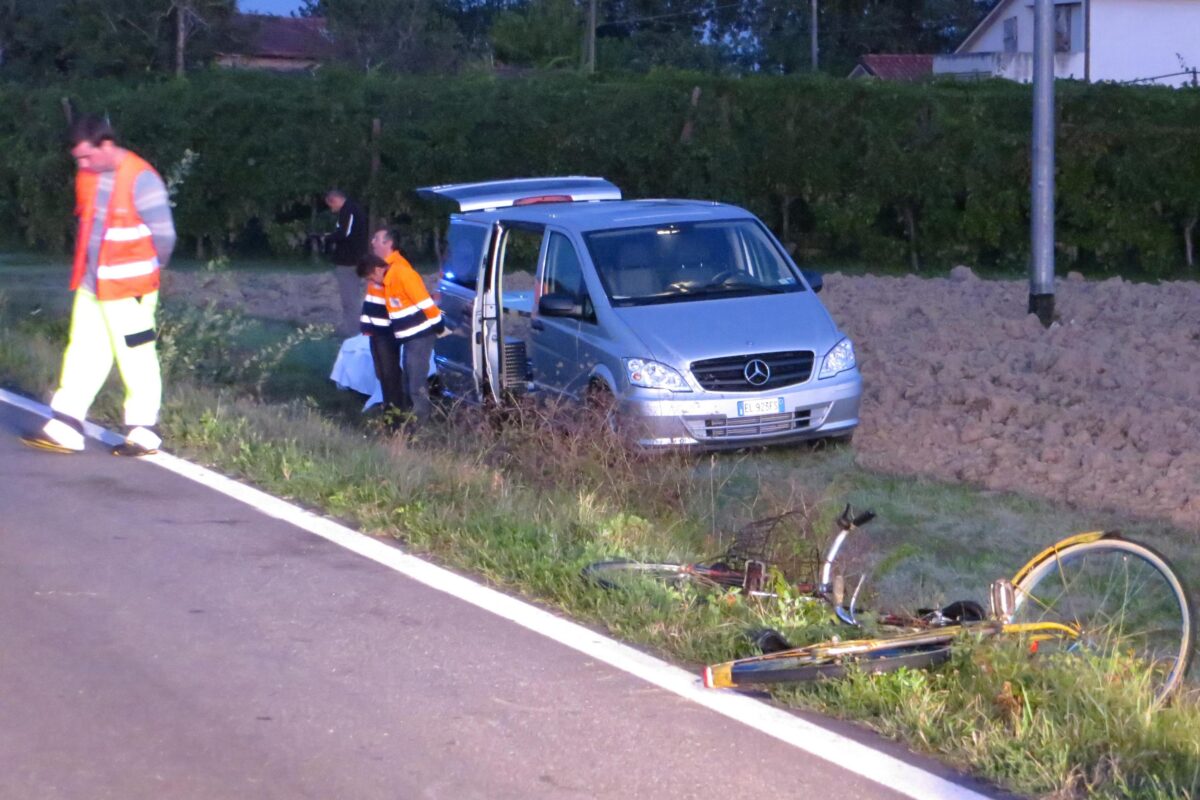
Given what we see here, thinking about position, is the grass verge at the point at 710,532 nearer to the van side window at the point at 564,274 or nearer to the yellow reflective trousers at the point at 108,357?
the yellow reflective trousers at the point at 108,357

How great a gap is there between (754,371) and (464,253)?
Answer: 10.9 ft

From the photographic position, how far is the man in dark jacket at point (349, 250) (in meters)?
15.8

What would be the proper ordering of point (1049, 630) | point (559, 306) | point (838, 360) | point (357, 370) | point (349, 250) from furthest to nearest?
point (349, 250) → point (357, 370) → point (559, 306) → point (838, 360) → point (1049, 630)

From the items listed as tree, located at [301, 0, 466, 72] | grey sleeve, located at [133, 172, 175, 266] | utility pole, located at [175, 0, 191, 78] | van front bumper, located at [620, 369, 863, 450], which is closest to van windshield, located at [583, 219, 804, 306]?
van front bumper, located at [620, 369, 863, 450]

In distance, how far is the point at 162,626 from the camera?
21.6 feet

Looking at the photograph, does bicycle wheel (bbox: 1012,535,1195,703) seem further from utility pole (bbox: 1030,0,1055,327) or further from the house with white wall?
the house with white wall

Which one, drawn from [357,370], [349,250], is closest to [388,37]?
[349,250]

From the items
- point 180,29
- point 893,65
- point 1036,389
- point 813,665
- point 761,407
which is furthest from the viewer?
point 893,65

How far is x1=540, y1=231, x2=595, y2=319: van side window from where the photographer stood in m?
11.8

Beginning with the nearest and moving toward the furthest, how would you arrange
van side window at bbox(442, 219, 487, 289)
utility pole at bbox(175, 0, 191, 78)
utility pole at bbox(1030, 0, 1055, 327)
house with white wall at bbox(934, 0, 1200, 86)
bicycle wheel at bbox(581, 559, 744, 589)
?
bicycle wheel at bbox(581, 559, 744, 589) < van side window at bbox(442, 219, 487, 289) < utility pole at bbox(1030, 0, 1055, 327) < utility pole at bbox(175, 0, 191, 78) < house with white wall at bbox(934, 0, 1200, 86)

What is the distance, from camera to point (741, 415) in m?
11.0

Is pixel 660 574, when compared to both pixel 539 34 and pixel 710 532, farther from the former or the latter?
pixel 539 34

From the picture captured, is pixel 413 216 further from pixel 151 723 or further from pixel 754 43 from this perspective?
pixel 754 43

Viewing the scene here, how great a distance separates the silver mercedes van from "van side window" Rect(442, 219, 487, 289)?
0.02 meters
